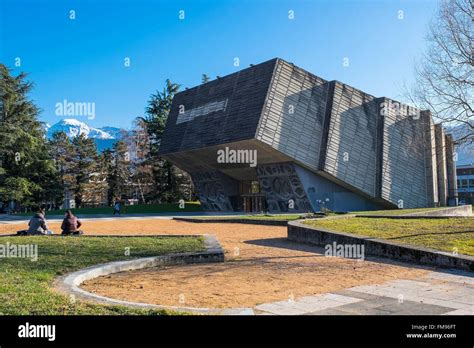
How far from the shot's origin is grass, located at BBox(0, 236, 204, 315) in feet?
19.4

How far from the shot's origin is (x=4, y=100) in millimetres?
53875

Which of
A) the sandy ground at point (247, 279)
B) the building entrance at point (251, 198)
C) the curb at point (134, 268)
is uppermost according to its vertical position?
the building entrance at point (251, 198)

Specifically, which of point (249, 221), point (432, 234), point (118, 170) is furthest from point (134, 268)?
point (118, 170)

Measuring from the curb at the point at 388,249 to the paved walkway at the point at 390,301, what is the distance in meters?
1.61

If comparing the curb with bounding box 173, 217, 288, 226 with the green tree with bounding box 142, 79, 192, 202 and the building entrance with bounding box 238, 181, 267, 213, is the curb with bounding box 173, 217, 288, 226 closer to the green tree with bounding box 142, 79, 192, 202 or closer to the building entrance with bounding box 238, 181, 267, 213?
the building entrance with bounding box 238, 181, 267, 213

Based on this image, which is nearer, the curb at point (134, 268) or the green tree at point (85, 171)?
the curb at point (134, 268)

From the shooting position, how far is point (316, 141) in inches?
1688

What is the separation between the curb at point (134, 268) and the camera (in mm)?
6163

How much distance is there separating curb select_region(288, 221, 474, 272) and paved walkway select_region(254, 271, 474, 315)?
1.61 m
